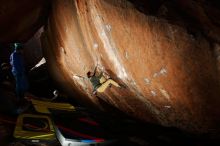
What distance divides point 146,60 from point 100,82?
4.93ft

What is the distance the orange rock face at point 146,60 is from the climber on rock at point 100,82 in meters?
0.09

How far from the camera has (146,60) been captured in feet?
11.9

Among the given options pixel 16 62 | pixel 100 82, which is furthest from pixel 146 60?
pixel 16 62

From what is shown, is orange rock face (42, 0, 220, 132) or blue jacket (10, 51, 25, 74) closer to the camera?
orange rock face (42, 0, 220, 132)

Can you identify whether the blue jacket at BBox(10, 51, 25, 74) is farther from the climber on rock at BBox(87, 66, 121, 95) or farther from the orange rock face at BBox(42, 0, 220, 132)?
the climber on rock at BBox(87, 66, 121, 95)

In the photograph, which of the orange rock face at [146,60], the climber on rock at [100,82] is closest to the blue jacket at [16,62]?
the orange rock face at [146,60]

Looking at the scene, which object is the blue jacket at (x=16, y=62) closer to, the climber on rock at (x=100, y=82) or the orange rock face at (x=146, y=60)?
the orange rock face at (x=146, y=60)

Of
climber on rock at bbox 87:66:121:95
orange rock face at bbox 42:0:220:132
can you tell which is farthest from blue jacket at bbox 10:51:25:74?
climber on rock at bbox 87:66:121:95

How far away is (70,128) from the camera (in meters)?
4.94

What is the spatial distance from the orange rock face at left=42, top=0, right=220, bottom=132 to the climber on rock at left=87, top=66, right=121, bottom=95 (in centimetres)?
9

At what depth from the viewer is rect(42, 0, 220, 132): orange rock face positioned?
10.6 feet

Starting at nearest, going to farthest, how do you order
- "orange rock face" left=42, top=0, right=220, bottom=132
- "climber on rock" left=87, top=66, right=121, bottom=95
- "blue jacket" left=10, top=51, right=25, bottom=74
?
"orange rock face" left=42, top=0, right=220, bottom=132 < "climber on rock" left=87, top=66, right=121, bottom=95 < "blue jacket" left=10, top=51, right=25, bottom=74

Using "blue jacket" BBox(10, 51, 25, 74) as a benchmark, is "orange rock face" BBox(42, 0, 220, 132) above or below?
below

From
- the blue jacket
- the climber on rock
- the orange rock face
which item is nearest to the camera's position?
the orange rock face
